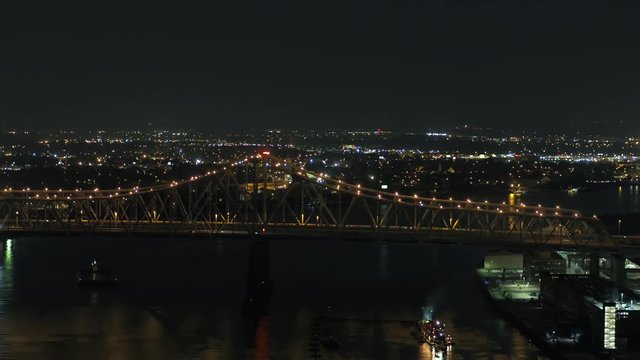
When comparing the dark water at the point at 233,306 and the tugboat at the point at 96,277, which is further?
the tugboat at the point at 96,277

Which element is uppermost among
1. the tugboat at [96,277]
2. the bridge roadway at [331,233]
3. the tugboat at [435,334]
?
the bridge roadway at [331,233]

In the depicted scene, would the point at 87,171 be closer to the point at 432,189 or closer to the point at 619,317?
the point at 432,189

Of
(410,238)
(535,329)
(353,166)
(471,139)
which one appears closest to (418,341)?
(535,329)

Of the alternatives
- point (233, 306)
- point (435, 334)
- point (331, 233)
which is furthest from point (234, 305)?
point (435, 334)

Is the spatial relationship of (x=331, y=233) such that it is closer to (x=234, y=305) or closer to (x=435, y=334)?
(x=234, y=305)

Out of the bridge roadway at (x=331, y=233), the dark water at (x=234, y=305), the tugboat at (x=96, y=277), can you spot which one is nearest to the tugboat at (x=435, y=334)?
→ the dark water at (x=234, y=305)

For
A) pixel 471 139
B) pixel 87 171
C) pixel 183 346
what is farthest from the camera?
pixel 471 139

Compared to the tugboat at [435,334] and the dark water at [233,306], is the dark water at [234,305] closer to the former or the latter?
the dark water at [233,306]
